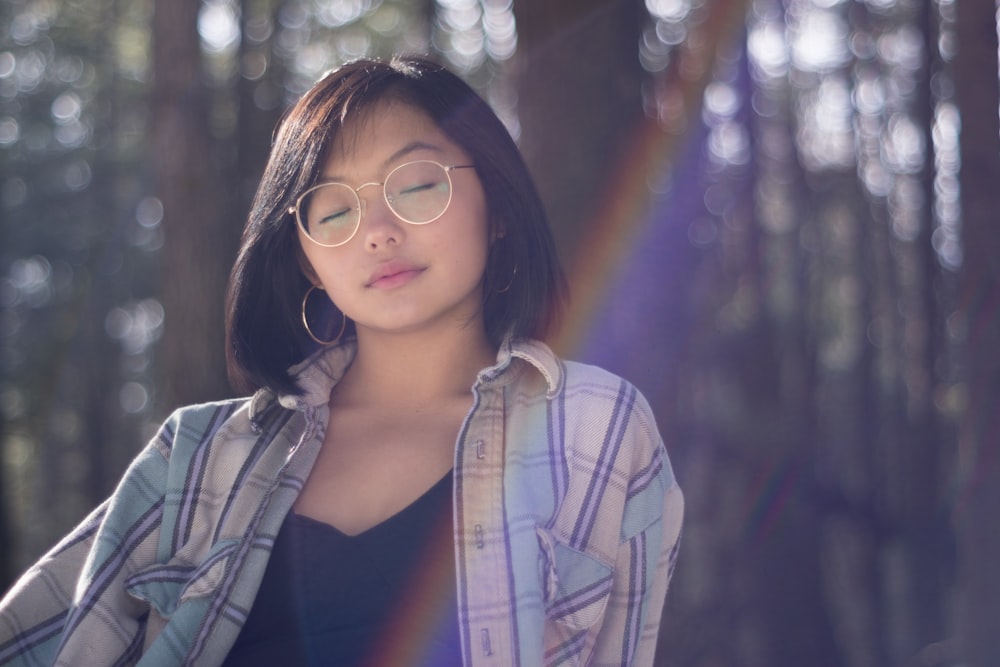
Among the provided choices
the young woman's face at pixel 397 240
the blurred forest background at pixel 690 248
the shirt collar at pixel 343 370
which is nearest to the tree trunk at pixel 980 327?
the blurred forest background at pixel 690 248

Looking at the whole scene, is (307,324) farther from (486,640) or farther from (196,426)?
(486,640)

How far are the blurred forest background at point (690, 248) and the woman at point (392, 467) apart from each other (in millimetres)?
1168

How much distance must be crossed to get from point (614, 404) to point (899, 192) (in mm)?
19844

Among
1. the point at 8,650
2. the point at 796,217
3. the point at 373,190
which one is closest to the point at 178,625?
the point at 8,650

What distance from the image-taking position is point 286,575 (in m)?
2.44

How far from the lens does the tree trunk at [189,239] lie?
17.0ft

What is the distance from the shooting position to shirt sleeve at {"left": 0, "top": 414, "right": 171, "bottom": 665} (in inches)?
97.6

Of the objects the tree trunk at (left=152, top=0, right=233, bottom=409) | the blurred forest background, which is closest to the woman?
the blurred forest background

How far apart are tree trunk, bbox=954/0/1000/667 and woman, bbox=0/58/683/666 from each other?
4.77 ft

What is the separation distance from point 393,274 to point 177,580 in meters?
0.87

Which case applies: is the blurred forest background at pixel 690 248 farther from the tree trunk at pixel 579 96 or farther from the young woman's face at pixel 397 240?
the young woman's face at pixel 397 240

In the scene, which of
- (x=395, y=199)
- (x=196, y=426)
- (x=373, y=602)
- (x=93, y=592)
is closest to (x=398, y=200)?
(x=395, y=199)

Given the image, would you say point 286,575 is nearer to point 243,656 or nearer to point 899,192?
point 243,656

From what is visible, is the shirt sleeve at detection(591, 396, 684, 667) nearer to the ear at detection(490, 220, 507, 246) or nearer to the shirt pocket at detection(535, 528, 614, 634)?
the shirt pocket at detection(535, 528, 614, 634)
